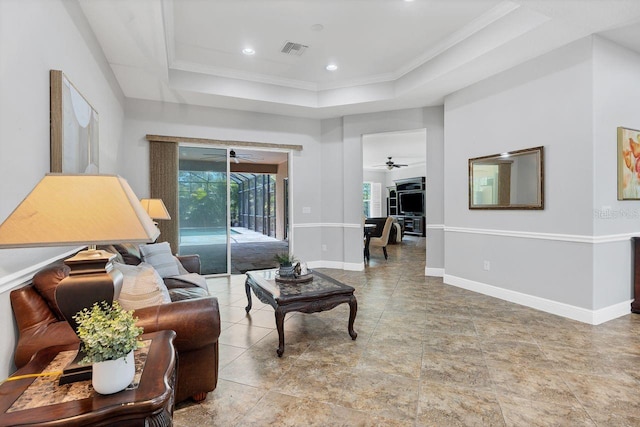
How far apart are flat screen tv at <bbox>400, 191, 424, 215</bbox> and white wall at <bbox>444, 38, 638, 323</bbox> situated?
25.7 ft

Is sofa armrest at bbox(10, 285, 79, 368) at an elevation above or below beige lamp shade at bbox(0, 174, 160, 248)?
below

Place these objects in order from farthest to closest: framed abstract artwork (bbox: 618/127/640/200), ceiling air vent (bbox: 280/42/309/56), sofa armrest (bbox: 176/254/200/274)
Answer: ceiling air vent (bbox: 280/42/309/56) → sofa armrest (bbox: 176/254/200/274) → framed abstract artwork (bbox: 618/127/640/200)

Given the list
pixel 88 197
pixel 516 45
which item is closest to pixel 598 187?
pixel 516 45

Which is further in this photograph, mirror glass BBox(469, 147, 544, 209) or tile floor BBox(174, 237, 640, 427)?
mirror glass BBox(469, 147, 544, 209)

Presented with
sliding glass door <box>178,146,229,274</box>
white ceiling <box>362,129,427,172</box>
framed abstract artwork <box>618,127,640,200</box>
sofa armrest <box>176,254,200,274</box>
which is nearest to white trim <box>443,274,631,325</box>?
framed abstract artwork <box>618,127,640,200</box>

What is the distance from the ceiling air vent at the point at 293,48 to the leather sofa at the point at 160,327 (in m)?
3.41

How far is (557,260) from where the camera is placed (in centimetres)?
360

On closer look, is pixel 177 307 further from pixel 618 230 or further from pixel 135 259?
pixel 618 230

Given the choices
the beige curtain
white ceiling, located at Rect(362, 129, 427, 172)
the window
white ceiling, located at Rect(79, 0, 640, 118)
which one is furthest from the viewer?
the window

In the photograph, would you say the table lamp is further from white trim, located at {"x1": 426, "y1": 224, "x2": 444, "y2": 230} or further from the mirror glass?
white trim, located at {"x1": 426, "y1": 224, "x2": 444, "y2": 230}

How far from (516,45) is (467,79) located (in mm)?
897

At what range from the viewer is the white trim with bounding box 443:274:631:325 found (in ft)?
11.0

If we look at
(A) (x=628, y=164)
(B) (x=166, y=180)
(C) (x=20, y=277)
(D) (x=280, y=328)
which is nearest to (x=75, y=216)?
(C) (x=20, y=277)

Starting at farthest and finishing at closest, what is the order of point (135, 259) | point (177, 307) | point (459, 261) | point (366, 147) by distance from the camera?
point (366, 147)
point (459, 261)
point (135, 259)
point (177, 307)
